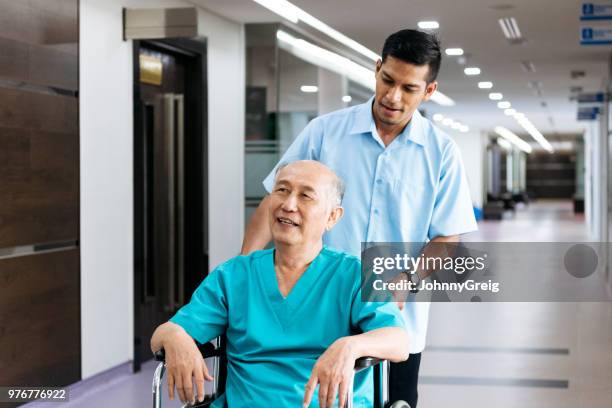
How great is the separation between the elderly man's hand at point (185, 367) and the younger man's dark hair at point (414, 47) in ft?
3.03

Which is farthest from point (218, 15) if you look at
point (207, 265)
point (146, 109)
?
point (207, 265)

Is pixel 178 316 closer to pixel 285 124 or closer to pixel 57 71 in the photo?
pixel 57 71

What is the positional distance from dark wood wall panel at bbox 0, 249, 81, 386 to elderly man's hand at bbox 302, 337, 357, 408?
9.93 ft

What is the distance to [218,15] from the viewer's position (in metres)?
7.55

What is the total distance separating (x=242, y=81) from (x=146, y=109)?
1.49 m

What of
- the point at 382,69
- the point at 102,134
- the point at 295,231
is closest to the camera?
the point at 295,231

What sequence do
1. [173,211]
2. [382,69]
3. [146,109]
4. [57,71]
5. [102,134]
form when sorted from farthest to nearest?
[173,211]
[146,109]
[102,134]
[57,71]
[382,69]

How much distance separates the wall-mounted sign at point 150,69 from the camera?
260 inches

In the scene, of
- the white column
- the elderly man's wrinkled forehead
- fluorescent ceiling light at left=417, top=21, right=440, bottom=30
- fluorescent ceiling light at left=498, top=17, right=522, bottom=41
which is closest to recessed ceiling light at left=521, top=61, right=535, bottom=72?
fluorescent ceiling light at left=498, top=17, right=522, bottom=41

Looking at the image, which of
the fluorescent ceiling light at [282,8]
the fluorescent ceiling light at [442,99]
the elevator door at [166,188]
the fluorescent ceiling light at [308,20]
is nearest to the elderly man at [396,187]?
the fluorescent ceiling light at [308,20]

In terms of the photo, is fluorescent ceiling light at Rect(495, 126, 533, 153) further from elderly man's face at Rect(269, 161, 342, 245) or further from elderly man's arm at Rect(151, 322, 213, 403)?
elderly man's arm at Rect(151, 322, 213, 403)

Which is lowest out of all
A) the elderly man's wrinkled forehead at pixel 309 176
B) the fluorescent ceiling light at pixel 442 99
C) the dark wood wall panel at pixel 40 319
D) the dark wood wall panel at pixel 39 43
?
the dark wood wall panel at pixel 40 319

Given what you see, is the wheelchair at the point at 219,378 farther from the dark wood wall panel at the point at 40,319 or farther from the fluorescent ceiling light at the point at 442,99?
the fluorescent ceiling light at the point at 442,99

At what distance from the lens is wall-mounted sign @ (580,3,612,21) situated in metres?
6.96
